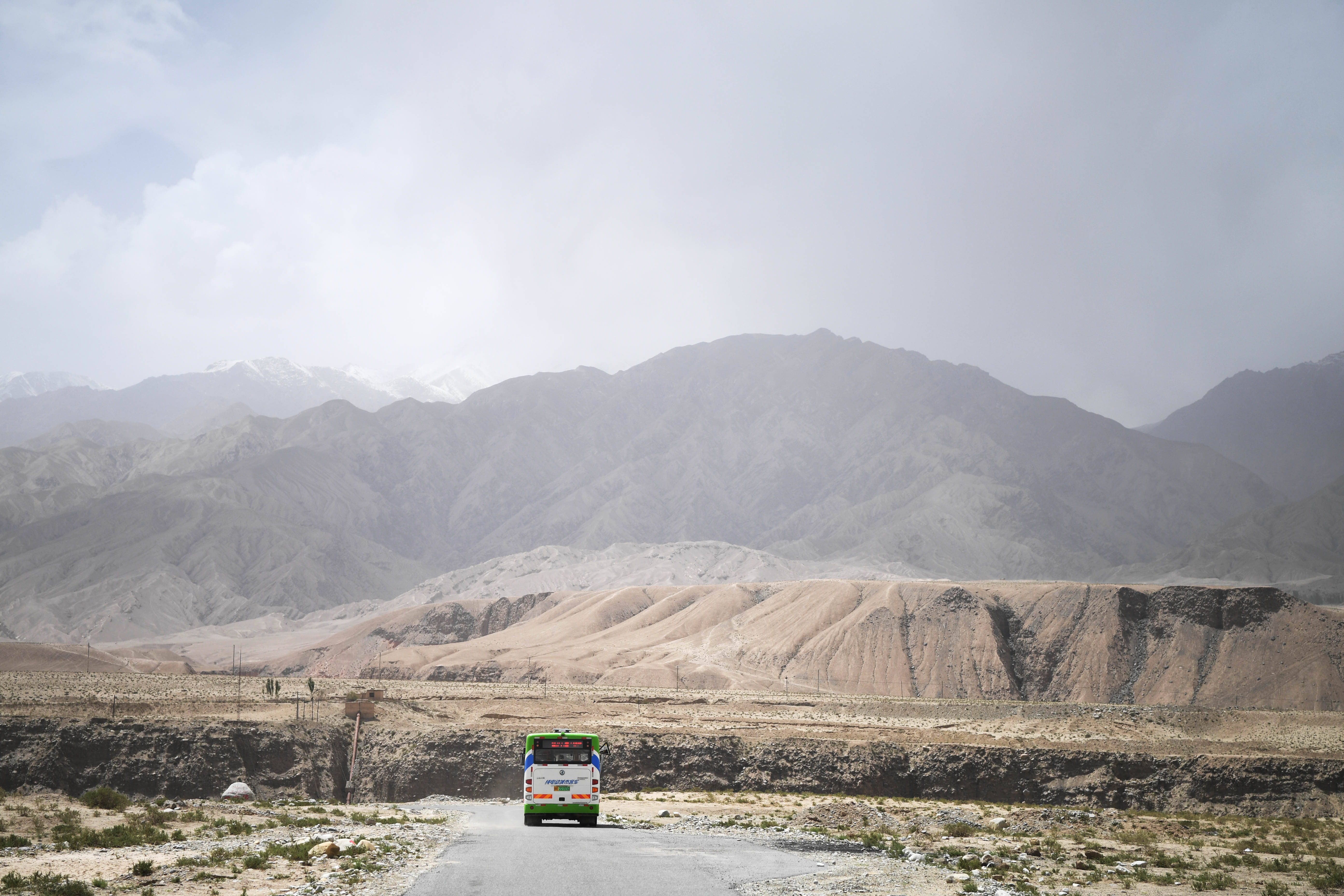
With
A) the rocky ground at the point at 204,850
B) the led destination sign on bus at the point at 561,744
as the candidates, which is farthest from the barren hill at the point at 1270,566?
the rocky ground at the point at 204,850

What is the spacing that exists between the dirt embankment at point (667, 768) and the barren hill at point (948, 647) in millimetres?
50596

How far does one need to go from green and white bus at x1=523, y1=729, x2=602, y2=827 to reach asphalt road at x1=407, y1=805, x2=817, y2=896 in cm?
73

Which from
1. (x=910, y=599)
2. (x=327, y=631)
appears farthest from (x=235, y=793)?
(x=327, y=631)

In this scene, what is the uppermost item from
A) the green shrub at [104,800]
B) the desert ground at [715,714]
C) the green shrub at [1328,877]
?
the green shrub at [104,800]

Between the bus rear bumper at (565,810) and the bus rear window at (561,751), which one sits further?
the bus rear bumper at (565,810)

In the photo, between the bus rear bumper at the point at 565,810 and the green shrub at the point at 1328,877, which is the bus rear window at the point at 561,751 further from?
the green shrub at the point at 1328,877

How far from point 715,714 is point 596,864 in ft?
175

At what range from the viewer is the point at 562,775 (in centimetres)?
2959

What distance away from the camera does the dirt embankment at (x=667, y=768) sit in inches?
1813

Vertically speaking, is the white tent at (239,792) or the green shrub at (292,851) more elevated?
the green shrub at (292,851)

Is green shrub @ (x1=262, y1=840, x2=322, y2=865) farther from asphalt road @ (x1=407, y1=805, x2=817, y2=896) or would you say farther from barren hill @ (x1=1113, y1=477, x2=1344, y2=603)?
barren hill @ (x1=1113, y1=477, x2=1344, y2=603)

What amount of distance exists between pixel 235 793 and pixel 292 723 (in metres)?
13.1

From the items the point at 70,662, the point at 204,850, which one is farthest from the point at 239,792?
the point at 70,662

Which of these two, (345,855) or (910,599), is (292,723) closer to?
(345,855)
